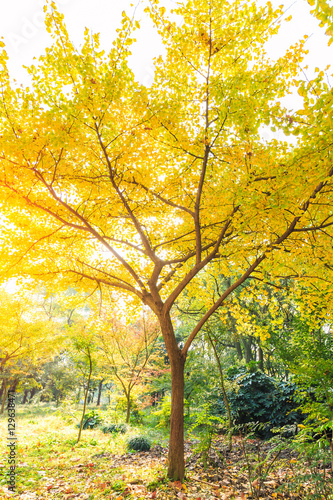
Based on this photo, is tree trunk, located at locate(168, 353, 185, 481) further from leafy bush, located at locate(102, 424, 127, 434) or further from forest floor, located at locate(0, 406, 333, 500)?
leafy bush, located at locate(102, 424, 127, 434)

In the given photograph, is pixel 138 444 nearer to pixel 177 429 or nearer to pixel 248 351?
pixel 177 429

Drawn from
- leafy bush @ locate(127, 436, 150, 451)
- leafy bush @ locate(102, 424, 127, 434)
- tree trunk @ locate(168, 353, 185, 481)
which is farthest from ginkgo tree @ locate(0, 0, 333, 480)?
leafy bush @ locate(102, 424, 127, 434)

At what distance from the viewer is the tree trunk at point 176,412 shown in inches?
156

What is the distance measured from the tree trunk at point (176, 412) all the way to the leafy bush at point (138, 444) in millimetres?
2833

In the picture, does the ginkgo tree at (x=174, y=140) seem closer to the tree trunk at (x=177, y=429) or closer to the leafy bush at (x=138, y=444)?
the tree trunk at (x=177, y=429)

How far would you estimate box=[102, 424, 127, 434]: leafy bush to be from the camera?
8383 millimetres

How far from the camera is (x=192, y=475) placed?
4.16 meters

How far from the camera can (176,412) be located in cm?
425

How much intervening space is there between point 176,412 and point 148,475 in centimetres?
105

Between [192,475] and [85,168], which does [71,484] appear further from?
[85,168]

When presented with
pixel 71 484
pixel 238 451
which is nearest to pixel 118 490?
pixel 71 484

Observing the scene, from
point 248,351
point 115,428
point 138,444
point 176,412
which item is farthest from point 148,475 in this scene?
point 248,351

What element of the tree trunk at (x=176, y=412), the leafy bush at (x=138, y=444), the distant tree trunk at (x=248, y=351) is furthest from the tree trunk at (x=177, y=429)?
the distant tree trunk at (x=248, y=351)

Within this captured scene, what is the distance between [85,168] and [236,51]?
2.72 meters
